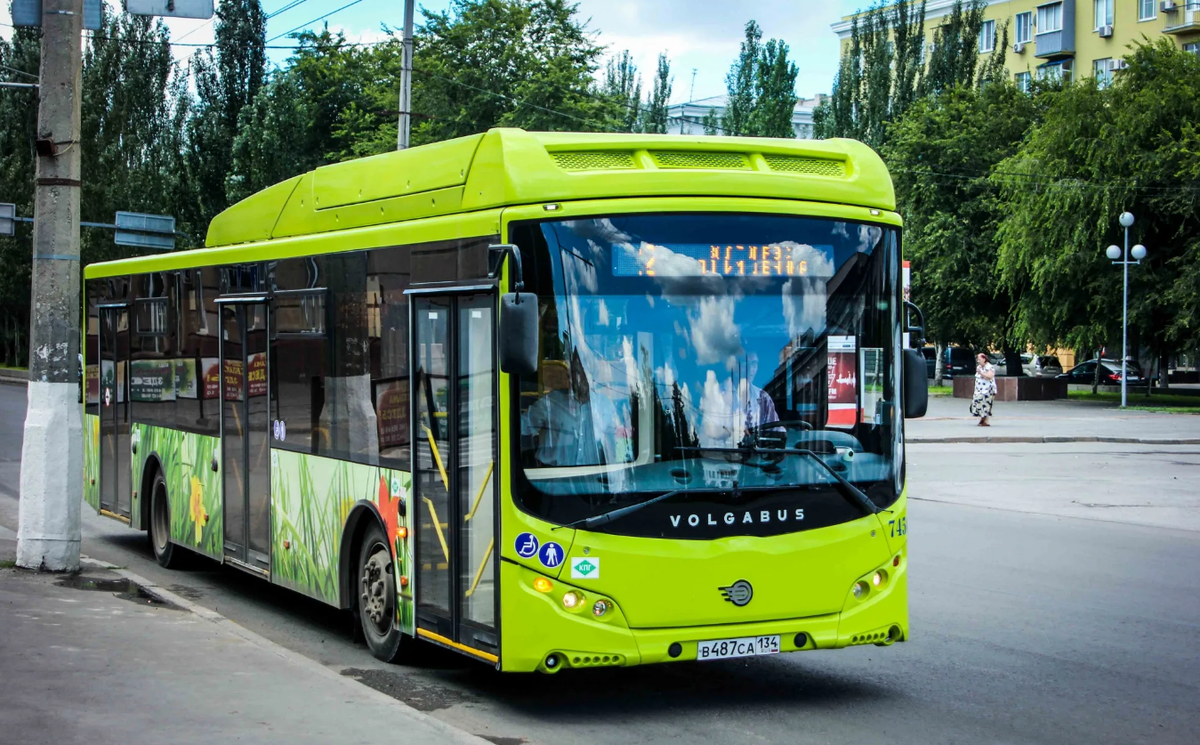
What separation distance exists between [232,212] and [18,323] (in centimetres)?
6968

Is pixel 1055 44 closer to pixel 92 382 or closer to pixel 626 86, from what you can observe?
pixel 626 86

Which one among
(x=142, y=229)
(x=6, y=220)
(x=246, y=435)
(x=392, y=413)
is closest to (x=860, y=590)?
(x=392, y=413)

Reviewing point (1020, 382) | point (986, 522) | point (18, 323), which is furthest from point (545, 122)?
point (986, 522)

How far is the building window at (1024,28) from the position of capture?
79.8m

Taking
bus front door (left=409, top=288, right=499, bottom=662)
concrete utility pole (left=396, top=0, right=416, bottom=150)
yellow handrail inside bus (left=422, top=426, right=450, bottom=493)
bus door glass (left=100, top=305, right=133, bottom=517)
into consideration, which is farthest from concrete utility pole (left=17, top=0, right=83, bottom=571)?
concrete utility pole (left=396, top=0, right=416, bottom=150)

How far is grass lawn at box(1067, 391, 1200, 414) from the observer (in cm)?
4184

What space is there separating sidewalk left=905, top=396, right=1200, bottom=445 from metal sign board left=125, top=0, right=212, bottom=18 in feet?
67.4

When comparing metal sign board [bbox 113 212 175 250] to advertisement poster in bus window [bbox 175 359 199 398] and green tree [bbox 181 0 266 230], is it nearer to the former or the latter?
green tree [bbox 181 0 266 230]

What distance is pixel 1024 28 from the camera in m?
80.3

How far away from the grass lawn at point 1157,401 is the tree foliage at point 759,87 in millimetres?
23378

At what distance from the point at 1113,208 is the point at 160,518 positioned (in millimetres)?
38496

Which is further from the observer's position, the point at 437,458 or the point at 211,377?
the point at 211,377

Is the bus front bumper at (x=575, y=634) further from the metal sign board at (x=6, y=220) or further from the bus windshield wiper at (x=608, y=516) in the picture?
the metal sign board at (x=6, y=220)

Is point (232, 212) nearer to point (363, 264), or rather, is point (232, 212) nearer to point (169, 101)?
point (363, 264)
